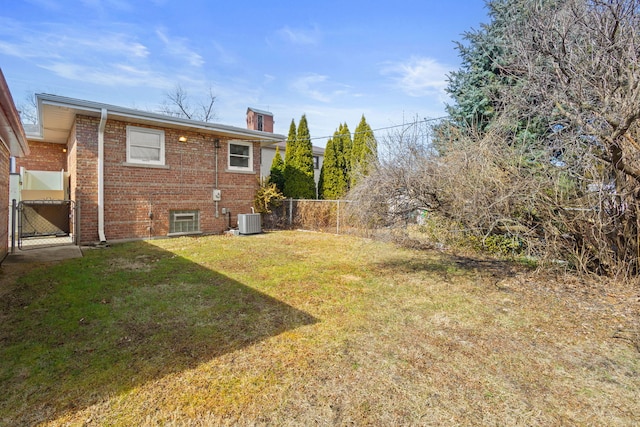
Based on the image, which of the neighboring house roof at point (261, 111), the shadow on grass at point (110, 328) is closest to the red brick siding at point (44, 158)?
the shadow on grass at point (110, 328)

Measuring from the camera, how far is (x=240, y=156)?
11.7 meters

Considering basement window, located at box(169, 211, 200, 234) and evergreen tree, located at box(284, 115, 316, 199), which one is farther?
evergreen tree, located at box(284, 115, 316, 199)

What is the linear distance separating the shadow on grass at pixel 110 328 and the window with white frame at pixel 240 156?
647 centimetres

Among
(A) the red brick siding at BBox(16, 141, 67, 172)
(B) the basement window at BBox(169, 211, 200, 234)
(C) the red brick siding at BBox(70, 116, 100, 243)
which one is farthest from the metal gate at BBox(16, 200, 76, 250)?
(A) the red brick siding at BBox(16, 141, 67, 172)

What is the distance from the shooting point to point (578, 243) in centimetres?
540

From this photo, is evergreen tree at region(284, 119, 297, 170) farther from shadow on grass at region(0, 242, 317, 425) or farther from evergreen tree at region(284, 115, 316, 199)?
shadow on grass at region(0, 242, 317, 425)

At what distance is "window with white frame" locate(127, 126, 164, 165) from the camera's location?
361 inches

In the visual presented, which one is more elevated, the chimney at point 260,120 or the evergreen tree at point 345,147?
the chimney at point 260,120

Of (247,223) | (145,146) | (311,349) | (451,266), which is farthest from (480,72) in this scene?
(145,146)

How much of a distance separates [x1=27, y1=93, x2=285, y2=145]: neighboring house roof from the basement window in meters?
2.75

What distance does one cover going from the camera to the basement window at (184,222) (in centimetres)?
1010

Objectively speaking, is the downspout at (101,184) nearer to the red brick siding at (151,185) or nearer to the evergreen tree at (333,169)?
the red brick siding at (151,185)

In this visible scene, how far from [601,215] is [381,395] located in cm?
485

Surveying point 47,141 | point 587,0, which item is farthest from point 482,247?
point 47,141
